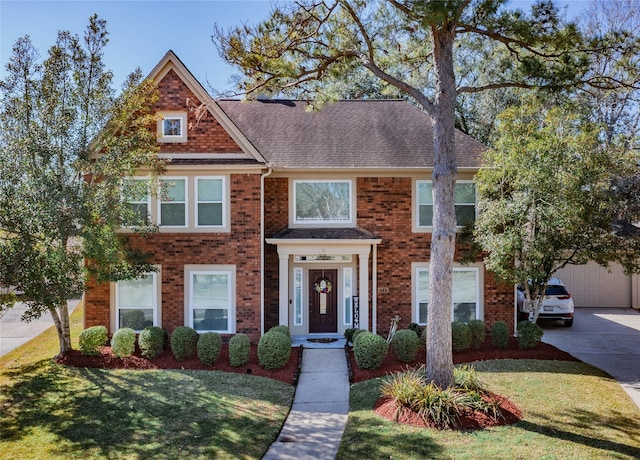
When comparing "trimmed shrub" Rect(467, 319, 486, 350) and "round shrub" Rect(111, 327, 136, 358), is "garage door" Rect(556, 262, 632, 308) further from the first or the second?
"round shrub" Rect(111, 327, 136, 358)

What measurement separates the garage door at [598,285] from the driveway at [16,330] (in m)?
20.5

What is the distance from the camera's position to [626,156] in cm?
1200

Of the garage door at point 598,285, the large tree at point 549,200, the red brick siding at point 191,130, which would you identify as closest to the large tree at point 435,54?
the large tree at point 549,200

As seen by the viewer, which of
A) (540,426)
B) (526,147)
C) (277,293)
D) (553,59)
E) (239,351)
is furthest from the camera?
(277,293)

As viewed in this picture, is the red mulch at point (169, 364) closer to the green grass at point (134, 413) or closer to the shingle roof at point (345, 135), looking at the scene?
the green grass at point (134, 413)

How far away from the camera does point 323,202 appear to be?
45.9 ft

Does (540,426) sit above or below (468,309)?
below

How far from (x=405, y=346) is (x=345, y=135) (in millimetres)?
7152

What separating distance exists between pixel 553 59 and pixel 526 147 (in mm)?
2392

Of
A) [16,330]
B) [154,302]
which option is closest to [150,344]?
[154,302]

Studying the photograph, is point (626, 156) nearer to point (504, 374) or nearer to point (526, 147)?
point (526, 147)

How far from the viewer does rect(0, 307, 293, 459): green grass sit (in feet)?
22.9

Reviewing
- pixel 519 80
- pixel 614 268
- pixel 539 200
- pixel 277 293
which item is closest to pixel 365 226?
pixel 277 293

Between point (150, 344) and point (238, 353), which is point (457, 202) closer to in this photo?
point (238, 353)
